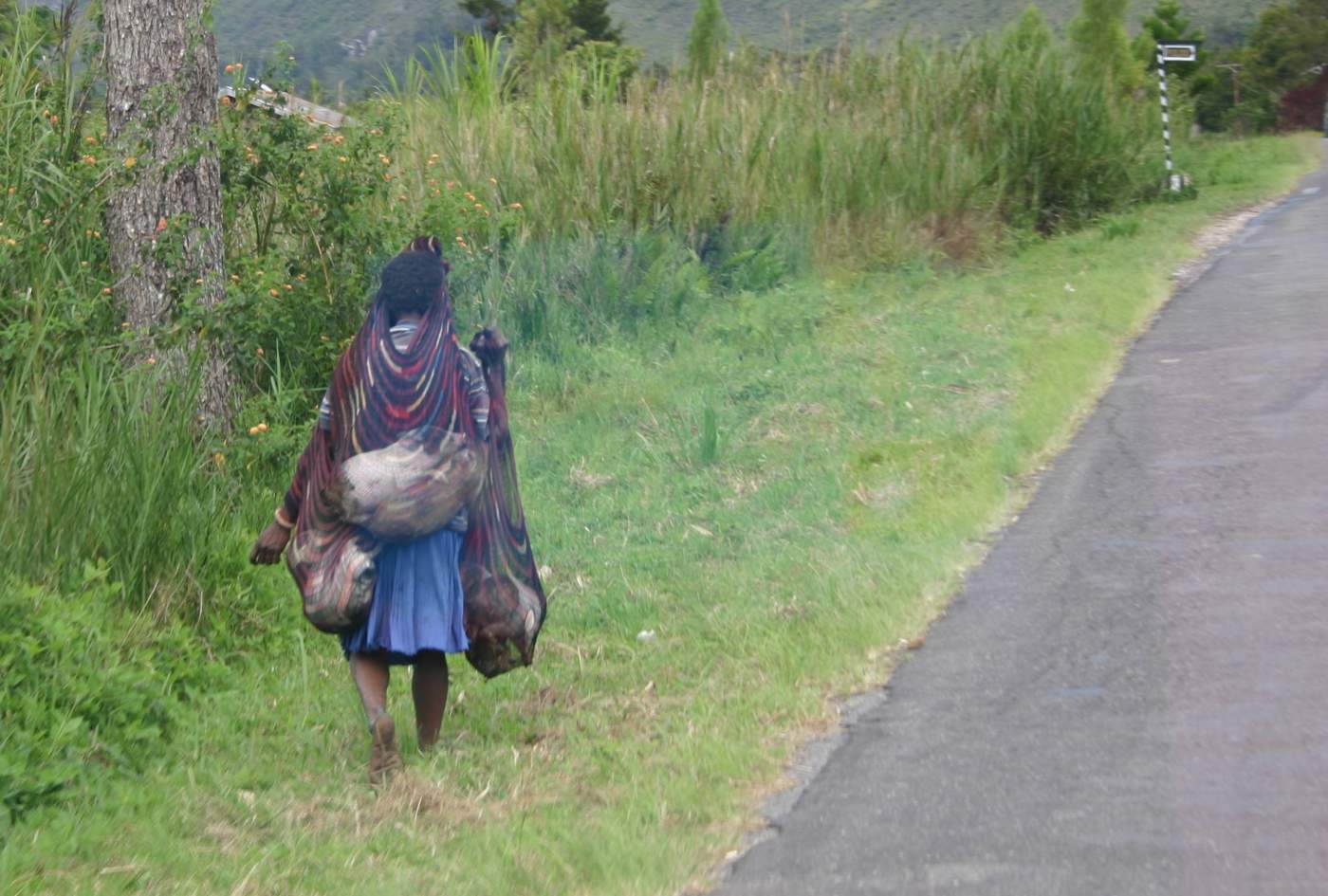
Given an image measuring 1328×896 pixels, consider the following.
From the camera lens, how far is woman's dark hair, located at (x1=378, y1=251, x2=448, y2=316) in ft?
17.6

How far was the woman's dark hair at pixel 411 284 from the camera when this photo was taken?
5367 mm

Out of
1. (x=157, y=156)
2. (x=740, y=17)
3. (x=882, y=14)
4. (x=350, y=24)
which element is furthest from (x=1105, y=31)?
(x=882, y=14)

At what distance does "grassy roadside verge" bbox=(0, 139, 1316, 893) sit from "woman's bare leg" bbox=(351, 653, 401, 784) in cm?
10

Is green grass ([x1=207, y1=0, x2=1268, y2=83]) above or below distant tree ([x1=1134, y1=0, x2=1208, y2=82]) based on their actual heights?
above

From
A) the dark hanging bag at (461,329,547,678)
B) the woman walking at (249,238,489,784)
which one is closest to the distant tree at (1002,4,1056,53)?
the dark hanging bag at (461,329,547,678)

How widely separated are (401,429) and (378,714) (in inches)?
36.6

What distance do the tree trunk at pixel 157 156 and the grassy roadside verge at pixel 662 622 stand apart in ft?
5.50

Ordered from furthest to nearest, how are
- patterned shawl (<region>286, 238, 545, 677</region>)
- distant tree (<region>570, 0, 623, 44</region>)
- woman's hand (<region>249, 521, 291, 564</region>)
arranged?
distant tree (<region>570, 0, 623, 44</region>)
woman's hand (<region>249, 521, 291, 564</region>)
patterned shawl (<region>286, 238, 545, 677</region>)

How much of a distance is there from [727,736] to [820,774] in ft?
1.51

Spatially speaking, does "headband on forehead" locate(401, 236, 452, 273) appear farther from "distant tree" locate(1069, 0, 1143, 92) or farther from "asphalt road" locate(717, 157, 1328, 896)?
"distant tree" locate(1069, 0, 1143, 92)

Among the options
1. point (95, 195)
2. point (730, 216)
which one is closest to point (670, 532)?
point (95, 195)

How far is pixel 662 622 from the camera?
708cm

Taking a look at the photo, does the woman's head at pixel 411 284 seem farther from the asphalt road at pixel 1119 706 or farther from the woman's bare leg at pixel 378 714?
the asphalt road at pixel 1119 706

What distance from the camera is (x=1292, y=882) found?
13.6 feet
